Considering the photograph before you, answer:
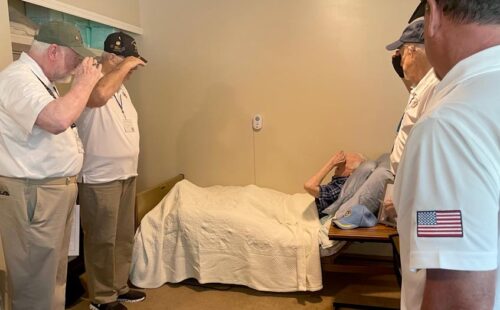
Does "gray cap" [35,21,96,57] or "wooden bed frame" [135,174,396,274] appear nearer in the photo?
"gray cap" [35,21,96,57]

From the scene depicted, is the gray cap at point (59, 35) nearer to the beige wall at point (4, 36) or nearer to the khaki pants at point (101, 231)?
the beige wall at point (4, 36)

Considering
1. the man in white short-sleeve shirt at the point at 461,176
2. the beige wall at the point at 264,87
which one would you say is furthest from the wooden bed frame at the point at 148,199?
the man in white short-sleeve shirt at the point at 461,176

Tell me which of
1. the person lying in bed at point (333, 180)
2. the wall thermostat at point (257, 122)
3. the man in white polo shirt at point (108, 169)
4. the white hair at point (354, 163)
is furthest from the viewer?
the wall thermostat at point (257, 122)

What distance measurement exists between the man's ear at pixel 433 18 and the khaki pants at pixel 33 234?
1.57m

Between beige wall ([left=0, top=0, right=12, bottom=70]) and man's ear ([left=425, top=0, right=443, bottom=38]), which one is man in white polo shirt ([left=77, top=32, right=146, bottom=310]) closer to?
beige wall ([left=0, top=0, right=12, bottom=70])

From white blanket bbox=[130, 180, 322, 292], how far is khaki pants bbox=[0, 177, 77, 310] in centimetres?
90

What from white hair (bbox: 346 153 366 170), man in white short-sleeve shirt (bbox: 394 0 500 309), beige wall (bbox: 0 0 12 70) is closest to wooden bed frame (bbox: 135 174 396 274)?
white hair (bbox: 346 153 366 170)

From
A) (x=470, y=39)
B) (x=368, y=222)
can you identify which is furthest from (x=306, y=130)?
(x=470, y=39)

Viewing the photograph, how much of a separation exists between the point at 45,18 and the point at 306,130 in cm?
194

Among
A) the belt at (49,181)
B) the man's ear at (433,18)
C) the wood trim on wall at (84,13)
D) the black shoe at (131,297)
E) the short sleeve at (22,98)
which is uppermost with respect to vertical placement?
the wood trim on wall at (84,13)

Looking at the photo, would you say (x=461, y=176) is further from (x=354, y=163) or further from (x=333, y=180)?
(x=354, y=163)

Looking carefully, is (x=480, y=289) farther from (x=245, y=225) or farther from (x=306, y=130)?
(x=306, y=130)

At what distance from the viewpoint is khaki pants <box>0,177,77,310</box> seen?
5.58ft

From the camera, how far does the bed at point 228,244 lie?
8.26 ft
